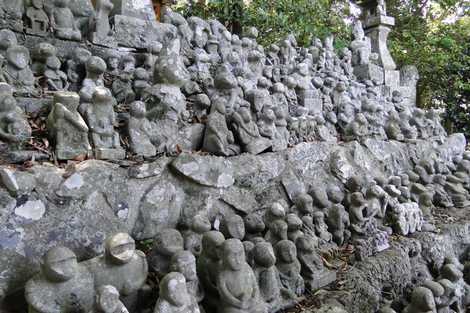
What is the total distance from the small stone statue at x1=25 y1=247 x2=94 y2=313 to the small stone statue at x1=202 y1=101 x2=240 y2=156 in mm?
1902

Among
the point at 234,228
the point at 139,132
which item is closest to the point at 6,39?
the point at 139,132

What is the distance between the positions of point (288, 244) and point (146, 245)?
1.06 meters

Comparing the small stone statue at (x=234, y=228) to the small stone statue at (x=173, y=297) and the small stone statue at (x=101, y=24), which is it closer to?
the small stone statue at (x=173, y=297)

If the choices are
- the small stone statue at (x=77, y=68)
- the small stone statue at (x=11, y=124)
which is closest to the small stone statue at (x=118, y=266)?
the small stone statue at (x=11, y=124)

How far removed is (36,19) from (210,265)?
310 centimetres

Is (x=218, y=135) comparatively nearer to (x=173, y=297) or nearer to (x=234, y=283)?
(x=234, y=283)

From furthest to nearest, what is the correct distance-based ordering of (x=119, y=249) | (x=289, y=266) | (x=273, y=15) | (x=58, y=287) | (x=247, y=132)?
(x=273, y=15) → (x=247, y=132) → (x=289, y=266) → (x=119, y=249) → (x=58, y=287)

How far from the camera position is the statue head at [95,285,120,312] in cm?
220

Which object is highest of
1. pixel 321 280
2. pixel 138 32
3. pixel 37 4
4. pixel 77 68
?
pixel 37 4

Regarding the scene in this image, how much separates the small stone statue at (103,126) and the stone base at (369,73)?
5743 mm

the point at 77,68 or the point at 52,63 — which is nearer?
the point at 52,63

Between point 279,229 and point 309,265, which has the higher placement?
point 279,229

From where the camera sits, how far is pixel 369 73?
8000mm

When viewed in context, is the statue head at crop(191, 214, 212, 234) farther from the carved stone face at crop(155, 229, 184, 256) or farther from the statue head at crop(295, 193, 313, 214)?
the statue head at crop(295, 193, 313, 214)
